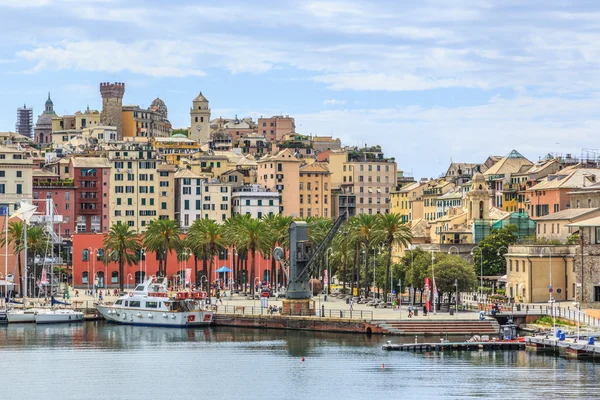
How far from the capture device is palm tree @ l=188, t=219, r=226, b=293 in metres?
→ 152

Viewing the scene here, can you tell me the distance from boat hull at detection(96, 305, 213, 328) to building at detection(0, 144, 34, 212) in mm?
62387

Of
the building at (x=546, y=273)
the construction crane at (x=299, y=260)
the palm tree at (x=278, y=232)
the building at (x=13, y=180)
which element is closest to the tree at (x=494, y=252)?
the building at (x=546, y=273)

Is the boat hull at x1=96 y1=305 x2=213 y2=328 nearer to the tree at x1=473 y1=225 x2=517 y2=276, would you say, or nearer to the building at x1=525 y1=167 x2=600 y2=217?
the tree at x1=473 y1=225 x2=517 y2=276

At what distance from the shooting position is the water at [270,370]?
272 ft

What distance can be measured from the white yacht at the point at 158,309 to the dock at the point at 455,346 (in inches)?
1125

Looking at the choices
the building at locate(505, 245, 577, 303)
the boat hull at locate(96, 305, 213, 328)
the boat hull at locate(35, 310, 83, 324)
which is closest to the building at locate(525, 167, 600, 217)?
the building at locate(505, 245, 577, 303)

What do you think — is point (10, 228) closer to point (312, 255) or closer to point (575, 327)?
point (312, 255)

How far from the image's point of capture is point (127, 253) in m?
163

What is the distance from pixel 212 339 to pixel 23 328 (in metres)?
21.4

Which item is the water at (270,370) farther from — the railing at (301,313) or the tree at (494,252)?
the tree at (494,252)

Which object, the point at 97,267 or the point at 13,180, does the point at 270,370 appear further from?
the point at 13,180

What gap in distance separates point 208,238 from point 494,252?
30.9 meters

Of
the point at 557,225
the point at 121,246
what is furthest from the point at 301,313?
the point at 121,246

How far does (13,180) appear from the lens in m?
191
